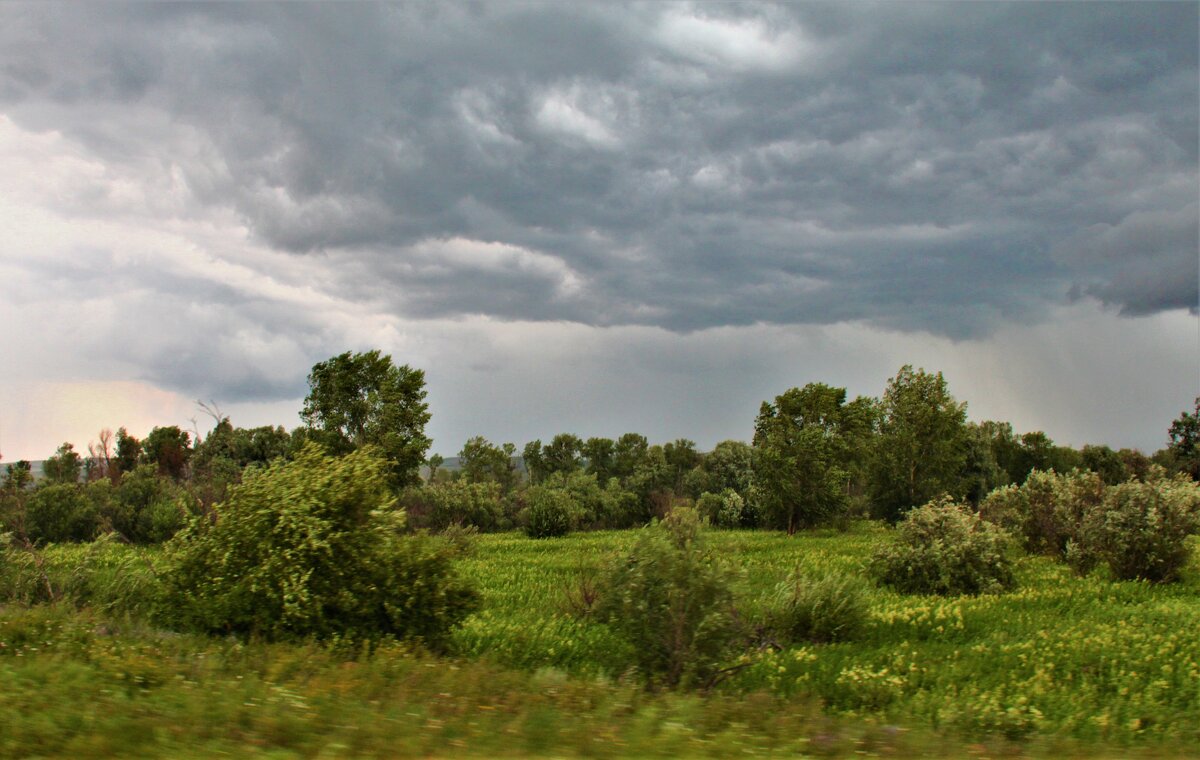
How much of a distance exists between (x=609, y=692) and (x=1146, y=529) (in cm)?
2022

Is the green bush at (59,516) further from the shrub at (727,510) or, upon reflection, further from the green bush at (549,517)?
the shrub at (727,510)

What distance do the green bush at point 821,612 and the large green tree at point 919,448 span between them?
40.1 m

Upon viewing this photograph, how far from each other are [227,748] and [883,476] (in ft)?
180

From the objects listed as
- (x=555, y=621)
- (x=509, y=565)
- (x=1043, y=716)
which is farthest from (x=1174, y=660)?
(x=509, y=565)

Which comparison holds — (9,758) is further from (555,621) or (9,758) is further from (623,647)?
(555,621)

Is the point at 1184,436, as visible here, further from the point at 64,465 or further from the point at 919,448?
the point at 64,465

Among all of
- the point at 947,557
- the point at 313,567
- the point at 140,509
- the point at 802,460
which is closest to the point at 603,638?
the point at 313,567

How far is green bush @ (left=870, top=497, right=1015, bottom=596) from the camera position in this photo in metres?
22.1

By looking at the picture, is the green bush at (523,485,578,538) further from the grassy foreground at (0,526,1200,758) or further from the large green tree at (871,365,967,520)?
the grassy foreground at (0,526,1200,758)

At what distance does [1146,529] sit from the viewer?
72.9 feet

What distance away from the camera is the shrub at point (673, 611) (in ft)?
39.3

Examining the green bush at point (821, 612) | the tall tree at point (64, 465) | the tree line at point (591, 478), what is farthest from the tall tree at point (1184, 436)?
the tall tree at point (64, 465)

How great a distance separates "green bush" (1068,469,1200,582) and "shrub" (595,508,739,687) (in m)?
16.7

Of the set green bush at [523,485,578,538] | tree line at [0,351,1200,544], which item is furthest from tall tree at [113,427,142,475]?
green bush at [523,485,578,538]
